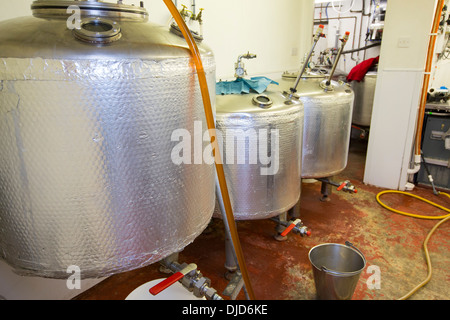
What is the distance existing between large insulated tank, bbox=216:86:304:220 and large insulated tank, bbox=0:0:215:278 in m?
0.73

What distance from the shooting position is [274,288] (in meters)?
1.92

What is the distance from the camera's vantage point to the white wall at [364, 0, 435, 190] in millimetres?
2914

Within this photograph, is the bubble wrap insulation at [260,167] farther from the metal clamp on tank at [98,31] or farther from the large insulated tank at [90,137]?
the metal clamp on tank at [98,31]

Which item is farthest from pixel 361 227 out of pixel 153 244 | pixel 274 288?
pixel 153 244

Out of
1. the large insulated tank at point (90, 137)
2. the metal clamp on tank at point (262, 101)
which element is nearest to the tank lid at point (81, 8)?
the large insulated tank at point (90, 137)

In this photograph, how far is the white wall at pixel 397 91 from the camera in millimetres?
2914

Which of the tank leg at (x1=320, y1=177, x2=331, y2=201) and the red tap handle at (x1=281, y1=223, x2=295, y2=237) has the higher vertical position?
the red tap handle at (x1=281, y1=223, x2=295, y2=237)

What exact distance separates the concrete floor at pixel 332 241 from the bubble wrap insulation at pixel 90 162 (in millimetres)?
1054

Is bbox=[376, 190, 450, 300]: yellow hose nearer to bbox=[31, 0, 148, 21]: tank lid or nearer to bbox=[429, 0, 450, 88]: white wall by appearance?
bbox=[429, 0, 450, 88]: white wall

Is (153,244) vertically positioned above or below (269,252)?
above

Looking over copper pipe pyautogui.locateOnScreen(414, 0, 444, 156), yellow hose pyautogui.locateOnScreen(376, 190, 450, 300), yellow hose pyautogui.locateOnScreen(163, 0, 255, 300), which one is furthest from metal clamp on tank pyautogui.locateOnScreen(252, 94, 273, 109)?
copper pipe pyautogui.locateOnScreen(414, 0, 444, 156)

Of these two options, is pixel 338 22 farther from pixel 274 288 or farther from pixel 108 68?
pixel 108 68
